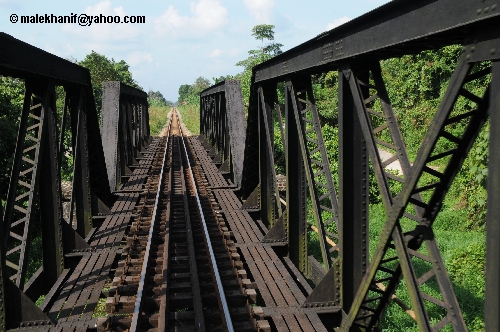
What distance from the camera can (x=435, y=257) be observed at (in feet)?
12.8

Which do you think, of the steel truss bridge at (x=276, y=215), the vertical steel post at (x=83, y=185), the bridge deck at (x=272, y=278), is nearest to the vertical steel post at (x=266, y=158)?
the steel truss bridge at (x=276, y=215)

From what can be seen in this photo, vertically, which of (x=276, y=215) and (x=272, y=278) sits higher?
(x=276, y=215)

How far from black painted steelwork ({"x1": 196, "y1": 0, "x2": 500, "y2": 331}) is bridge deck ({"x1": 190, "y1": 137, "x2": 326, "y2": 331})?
0.82ft

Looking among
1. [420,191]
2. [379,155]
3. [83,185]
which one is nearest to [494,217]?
[420,191]

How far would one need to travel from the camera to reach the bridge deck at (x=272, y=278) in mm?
5969

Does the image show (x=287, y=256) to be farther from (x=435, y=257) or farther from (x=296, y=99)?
(x=435, y=257)

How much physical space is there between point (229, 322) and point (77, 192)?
6.15m

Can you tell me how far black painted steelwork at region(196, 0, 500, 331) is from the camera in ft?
10.3

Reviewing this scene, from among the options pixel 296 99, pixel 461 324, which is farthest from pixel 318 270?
pixel 461 324

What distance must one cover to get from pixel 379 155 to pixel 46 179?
5.56 metres

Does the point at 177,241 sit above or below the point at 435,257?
below

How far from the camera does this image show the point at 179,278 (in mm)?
7789

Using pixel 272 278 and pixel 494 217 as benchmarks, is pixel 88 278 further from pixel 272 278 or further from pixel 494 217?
pixel 494 217

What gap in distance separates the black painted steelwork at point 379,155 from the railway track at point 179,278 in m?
1.08
